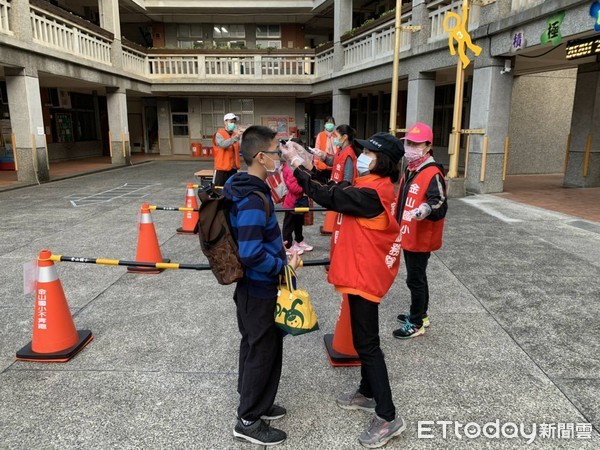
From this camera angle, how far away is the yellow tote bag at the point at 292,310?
2.46 meters

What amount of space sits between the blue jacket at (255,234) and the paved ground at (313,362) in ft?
3.22

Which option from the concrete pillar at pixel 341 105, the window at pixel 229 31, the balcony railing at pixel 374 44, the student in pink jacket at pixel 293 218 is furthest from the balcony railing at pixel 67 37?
the student in pink jacket at pixel 293 218

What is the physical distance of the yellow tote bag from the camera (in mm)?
2455

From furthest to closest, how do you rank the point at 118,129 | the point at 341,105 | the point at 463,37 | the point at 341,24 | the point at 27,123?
the point at 118,129, the point at 341,105, the point at 341,24, the point at 27,123, the point at 463,37

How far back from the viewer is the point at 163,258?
20.1 feet

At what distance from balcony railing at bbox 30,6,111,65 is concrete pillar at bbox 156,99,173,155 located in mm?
7944

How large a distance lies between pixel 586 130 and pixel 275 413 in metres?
12.5

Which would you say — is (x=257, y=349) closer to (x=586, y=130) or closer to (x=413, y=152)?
(x=413, y=152)

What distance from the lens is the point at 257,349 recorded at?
8.27 feet

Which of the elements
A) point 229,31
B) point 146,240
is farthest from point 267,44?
point 146,240

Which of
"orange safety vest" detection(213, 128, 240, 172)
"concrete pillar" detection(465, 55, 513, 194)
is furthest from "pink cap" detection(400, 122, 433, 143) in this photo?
"concrete pillar" detection(465, 55, 513, 194)

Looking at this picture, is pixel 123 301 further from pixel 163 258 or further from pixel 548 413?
pixel 548 413

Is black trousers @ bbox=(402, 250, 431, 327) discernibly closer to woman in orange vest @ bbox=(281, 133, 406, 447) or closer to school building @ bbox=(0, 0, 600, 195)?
woman in orange vest @ bbox=(281, 133, 406, 447)

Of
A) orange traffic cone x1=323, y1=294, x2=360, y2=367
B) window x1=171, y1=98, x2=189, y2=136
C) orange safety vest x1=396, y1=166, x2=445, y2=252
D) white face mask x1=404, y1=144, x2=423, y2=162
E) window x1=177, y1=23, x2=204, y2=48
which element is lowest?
orange traffic cone x1=323, y1=294, x2=360, y2=367
